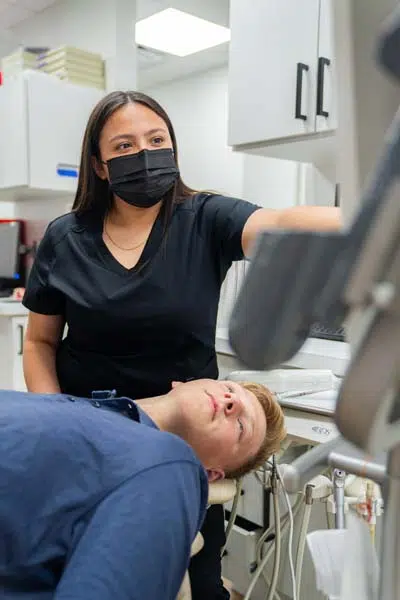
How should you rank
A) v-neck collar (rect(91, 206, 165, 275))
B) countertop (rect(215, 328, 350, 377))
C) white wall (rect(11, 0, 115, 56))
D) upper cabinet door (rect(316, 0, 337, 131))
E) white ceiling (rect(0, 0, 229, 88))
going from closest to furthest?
v-neck collar (rect(91, 206, 165, 275)) < countertop (rect(215, 328, 350, 377)) < upper cabinet door (rect(316, 0, 337, 131)) < white wall (rect(11, 0, 115, 56)) < white ceiling (rect(0, 0, 229, 88))

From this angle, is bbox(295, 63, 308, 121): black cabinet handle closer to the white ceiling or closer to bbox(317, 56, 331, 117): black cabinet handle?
bbox(317, 56, 331, 117): black cabinet handle

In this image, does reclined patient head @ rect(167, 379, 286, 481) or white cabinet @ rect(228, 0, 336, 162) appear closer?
reclined patient head @ rect(167, 379, 286, 481)

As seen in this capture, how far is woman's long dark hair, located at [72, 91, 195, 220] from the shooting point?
1344mm

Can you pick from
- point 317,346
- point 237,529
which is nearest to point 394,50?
point 317,346

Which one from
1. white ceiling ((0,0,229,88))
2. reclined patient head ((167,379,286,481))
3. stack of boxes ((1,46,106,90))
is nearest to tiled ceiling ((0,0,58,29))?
white ceiling ((0,0,229,88))

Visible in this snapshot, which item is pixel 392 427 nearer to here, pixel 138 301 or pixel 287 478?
pixel 287 478

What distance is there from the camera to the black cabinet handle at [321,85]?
2.02 metres

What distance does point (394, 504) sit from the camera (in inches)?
17.8

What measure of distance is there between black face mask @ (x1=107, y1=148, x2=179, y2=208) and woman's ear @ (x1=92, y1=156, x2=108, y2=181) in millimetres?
43

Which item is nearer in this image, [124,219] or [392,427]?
[392,427]

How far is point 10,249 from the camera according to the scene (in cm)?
347

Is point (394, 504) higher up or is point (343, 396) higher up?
point (343, 396)

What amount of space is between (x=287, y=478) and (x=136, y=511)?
406 mm

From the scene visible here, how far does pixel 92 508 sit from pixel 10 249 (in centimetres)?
284
